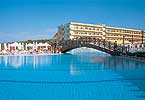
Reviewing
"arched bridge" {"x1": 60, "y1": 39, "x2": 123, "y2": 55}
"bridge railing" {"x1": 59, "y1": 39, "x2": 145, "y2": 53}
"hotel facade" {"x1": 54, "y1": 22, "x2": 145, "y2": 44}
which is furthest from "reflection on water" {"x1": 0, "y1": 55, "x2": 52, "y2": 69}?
"hotel facade" {"x1": 54, "y1": 22, "x2": 145, "y2": 44}

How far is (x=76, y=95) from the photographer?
832cm

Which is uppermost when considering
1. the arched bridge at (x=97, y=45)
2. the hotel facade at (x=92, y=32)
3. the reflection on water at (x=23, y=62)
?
the hotel facade at (x=92, y=32)

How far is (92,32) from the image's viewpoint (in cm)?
6131

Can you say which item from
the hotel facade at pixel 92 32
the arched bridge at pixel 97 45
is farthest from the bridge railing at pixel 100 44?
the hotel facade at pixel 92 32

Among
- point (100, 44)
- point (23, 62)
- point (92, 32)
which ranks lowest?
point (23, 62)

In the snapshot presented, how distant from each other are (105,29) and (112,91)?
55.7m

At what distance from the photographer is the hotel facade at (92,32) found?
187 ft

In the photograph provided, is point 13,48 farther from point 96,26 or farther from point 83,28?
point 96,26

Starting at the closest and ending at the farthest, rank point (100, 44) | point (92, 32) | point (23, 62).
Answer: point (23, 62)
point (100, 44)
point (92, 32)

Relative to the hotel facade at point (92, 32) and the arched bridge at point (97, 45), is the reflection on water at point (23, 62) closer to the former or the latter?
the arched bridge at point (97, 45)

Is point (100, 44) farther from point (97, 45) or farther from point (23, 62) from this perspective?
point (23, 62)

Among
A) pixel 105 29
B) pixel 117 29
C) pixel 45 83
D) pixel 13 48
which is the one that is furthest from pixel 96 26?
pixel 45 83

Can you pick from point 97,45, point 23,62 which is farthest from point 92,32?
point 23,62

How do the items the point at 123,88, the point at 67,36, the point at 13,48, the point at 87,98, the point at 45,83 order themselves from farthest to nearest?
the point at 67,36 → the point at 13,48 → the point at 45,83 → the point at 123,88 → the point at 87,98
